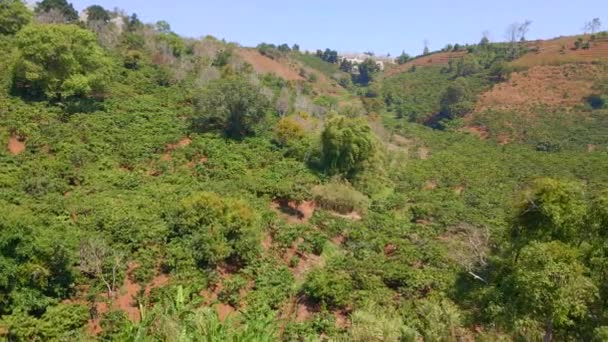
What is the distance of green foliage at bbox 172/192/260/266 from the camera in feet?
60.0

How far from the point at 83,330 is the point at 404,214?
19.3m

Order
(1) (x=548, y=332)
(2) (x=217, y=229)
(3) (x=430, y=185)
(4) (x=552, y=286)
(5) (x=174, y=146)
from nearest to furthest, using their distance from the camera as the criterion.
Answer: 1. (4) (x=552, y=286)
2. (1) (x=548, y=332)
3. (2) (x=217, y=229)
4. (5) (x=174, y=146)
5. (3) (x=430, y=185)

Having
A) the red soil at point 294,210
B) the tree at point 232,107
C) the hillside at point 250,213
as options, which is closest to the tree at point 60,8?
the hillside at point 250,213

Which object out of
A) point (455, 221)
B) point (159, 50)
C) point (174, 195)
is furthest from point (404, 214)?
point (159, 50)

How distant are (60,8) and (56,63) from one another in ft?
76.8

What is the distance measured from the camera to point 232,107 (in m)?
32.0

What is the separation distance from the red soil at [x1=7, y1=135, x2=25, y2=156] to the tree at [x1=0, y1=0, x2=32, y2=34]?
17.5 meters

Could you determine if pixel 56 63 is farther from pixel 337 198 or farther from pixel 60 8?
pixel 60 8

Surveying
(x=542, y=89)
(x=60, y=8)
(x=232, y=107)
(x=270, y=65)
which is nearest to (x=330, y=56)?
(x=270, y=65)

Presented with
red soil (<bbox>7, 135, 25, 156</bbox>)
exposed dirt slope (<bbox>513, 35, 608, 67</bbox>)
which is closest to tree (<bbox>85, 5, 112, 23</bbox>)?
red soil (<bbox>7, 135, 25, 156</bbox>)

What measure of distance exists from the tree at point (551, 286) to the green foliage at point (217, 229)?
10.6m

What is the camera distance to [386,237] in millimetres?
23875

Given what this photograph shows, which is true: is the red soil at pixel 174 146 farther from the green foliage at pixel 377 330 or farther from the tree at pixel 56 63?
the green foliage at pixel 377 330

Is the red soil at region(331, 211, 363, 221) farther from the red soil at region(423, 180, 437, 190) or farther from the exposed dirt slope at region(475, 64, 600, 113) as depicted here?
the exposed dirt slope at region(475, 64, 600, 113)
